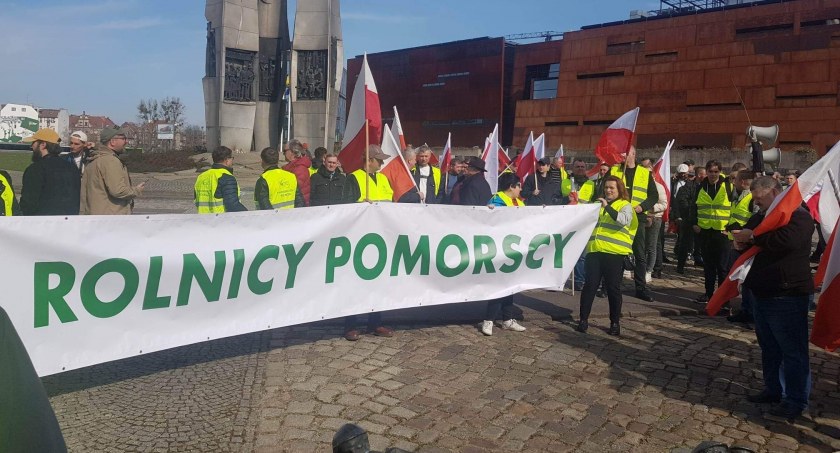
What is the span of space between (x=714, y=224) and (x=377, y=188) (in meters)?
4.75

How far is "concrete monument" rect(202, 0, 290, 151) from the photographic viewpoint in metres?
28.2

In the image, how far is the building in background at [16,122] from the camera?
105 m

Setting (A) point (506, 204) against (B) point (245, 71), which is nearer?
(A) point (506, 204)

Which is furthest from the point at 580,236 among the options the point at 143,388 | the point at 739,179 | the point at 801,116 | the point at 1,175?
the point at 801,116

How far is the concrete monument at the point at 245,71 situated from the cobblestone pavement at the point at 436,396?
934 inches

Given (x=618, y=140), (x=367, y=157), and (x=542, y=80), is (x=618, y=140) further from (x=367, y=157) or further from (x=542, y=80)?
(x=542, y=80)

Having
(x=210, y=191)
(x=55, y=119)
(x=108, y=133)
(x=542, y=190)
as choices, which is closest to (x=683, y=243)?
(x=542, y=190)

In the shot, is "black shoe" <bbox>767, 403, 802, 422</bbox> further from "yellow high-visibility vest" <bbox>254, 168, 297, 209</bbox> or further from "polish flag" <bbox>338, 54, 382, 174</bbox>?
"yellow high-visibility vest" <bbox>254, 168, 297, 209</bbox>

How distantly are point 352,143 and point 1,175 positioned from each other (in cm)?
329

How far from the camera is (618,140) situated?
8969mm

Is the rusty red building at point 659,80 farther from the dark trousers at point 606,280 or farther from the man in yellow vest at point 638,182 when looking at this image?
the dark trousers at point 606,280

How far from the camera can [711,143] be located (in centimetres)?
4119

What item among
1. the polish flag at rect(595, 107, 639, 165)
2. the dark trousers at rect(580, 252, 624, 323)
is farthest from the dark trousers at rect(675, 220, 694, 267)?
the dark trousers at rect(580, 252, 624, 323)

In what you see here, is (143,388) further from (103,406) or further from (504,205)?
(504,205)
